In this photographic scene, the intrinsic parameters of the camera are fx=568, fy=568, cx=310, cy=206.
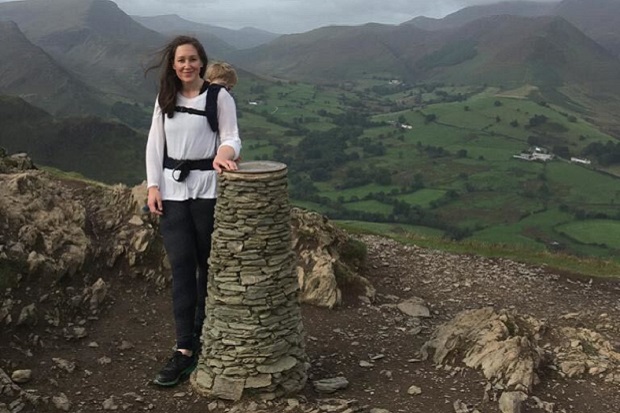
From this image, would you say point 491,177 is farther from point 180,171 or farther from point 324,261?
point 180,171

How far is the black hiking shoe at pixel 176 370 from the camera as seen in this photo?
31.9ft

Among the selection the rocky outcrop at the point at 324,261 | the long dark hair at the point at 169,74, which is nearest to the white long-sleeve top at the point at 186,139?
the long dark hair at the point at 169,74

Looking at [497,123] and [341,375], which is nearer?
[341,375]

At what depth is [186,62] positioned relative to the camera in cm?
828

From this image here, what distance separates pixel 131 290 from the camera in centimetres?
1403

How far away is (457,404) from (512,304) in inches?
326

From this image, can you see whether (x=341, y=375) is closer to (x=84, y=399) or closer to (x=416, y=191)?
(x=84, y=399)

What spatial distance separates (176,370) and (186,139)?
4068 mm

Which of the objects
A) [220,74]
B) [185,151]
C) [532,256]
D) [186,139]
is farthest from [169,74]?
[532,256]

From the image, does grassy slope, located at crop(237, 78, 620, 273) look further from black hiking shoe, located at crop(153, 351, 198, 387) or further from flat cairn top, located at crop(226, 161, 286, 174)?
flat cairn top, located at crop(226, 161, 286, 174)

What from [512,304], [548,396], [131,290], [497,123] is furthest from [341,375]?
[497,123]

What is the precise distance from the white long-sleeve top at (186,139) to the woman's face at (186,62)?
318mm

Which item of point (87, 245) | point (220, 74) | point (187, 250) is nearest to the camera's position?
point (187, 250)

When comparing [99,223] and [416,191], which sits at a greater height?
[99,223]
